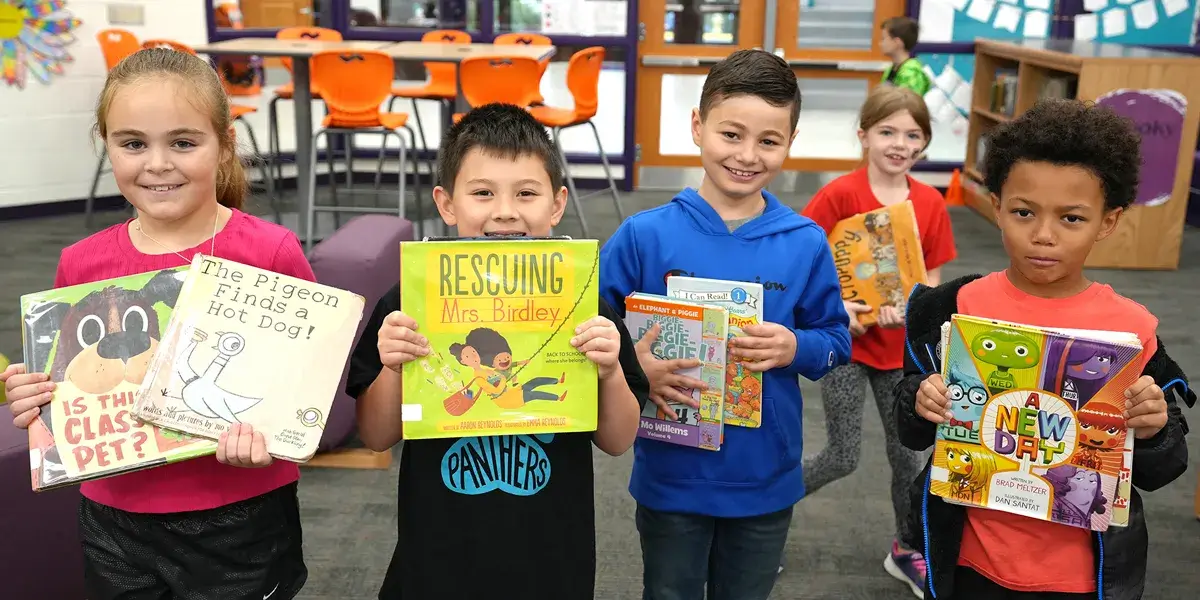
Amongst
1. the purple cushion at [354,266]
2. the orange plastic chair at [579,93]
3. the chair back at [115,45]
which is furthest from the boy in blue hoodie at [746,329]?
the chair back at [115,45]

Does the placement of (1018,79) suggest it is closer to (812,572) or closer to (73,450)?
(812,572)

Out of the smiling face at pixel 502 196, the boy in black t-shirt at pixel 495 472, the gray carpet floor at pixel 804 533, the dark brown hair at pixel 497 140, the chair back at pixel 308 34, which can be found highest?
the chair back at pixel 308 34

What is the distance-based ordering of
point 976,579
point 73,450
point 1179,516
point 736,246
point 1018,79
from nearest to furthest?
point 73,450 < point 976,579 < point 736,246 < point 1179,516 < point 1018,79

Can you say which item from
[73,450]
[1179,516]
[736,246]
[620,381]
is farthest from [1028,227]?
[1179,516]

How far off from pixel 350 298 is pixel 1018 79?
5.94 m

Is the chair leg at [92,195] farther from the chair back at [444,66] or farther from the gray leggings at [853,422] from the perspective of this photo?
the gray leggings at [853,422]

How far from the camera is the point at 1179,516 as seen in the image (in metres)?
2.77

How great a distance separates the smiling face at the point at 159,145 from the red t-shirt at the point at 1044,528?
1.10 meters

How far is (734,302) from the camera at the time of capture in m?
1.53

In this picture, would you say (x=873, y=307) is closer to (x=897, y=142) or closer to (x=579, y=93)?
(x=897, y=142)

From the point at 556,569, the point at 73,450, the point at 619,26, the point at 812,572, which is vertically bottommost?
the point at 812,572

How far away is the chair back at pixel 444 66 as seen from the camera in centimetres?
635

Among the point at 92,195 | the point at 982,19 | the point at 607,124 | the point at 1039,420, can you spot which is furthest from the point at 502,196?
the point at 982,19

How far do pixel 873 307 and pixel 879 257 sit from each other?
0.35 ft
